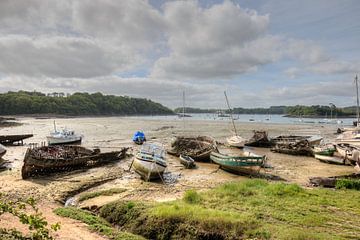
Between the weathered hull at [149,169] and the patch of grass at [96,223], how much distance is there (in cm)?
746

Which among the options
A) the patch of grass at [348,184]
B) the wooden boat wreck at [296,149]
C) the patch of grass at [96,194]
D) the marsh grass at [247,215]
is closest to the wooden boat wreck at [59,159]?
the patch of grass at [96,194]

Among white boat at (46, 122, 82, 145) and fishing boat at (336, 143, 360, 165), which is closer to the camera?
fishing boat at (336, 143, 360, 165)

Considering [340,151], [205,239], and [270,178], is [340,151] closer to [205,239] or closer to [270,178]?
[270,178]

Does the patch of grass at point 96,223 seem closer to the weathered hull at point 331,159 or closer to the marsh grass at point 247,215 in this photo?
the marsh grass at point 247,215

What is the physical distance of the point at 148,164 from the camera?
20500 mm

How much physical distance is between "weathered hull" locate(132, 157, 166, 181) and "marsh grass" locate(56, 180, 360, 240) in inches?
254

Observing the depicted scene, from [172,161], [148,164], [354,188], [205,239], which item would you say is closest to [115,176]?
[148,164]

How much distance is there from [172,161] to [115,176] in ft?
29.1

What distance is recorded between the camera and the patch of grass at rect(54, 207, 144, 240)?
409 inches

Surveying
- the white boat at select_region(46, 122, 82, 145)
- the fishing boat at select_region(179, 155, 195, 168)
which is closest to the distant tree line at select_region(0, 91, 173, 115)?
the white boat at select_region(46, 122, 82, 145)

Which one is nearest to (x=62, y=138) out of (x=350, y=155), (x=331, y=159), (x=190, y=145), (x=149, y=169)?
(x=190, y=145)

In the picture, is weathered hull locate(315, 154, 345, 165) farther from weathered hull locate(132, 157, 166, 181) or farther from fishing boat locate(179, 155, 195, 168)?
weathered hull locate(132, 157, 166, 181)

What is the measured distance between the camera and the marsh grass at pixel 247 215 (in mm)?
10023

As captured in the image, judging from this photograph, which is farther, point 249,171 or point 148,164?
point 249,171
